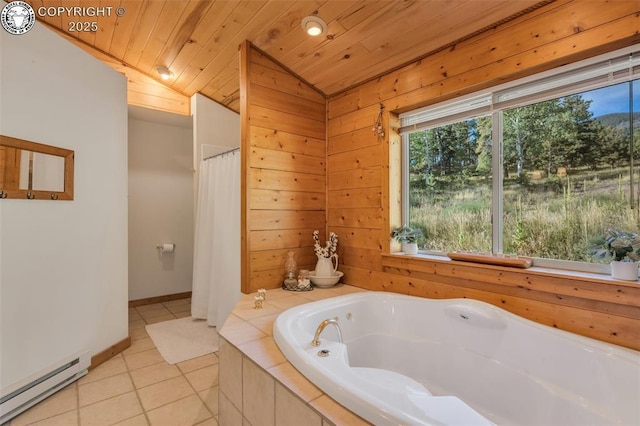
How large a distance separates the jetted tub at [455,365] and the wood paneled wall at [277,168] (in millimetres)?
721

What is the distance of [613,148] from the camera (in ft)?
4.94

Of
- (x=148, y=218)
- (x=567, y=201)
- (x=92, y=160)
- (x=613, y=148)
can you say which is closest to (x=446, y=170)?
(x=567, y=201)

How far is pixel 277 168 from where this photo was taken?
2.50m

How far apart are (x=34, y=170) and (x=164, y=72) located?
1721mm

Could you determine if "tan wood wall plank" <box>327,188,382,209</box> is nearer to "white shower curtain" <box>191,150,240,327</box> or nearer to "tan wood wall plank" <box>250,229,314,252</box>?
"tan wood wall plank" <box>250,229,314,252</box>

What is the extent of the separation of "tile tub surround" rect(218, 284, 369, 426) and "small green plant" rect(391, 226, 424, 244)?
1059mm

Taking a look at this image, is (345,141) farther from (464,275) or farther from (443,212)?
(464,275)

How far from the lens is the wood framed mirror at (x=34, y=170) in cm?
174

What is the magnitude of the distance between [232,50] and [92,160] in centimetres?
140

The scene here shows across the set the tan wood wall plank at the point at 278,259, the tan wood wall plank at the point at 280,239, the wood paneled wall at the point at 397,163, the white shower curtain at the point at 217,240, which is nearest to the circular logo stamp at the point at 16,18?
the white shower curtain at the point at 217,240

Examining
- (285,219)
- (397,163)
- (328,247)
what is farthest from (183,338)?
(397,163)

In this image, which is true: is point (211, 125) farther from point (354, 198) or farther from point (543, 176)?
point (543, 176)

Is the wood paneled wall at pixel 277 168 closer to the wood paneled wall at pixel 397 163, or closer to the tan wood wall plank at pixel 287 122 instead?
the tan wood wall plank at pixel 287 122

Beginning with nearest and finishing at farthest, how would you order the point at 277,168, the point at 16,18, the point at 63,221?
the point at 16,18
the point at 63,221
the point at 277,168
